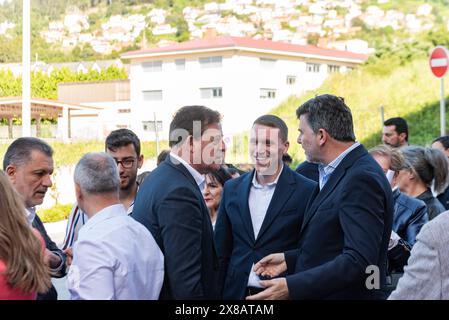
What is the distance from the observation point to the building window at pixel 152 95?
153 ft

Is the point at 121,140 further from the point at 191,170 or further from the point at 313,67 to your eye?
the point at 313,67

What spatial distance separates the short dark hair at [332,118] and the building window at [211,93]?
41.5 metres

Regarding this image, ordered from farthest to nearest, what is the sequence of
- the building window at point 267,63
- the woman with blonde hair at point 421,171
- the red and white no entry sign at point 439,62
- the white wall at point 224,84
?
the building window at point 267,63 < the white wall at point 224,84 < the red and white no entry sign at point 439,62 < the woman with blonde hair at point 421,171

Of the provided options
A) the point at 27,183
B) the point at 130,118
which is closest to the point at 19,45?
the point at 27,183

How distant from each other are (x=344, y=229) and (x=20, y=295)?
4.88 feet

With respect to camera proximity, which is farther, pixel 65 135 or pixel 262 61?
pixel 262 61

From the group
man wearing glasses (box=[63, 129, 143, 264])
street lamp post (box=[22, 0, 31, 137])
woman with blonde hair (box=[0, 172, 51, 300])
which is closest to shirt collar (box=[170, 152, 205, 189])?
woman with blonde hair (box=[0, 172, 51, 300])

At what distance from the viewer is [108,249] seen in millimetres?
2863

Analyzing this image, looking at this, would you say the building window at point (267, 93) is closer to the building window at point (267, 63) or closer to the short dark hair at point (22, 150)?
the building window at point (267, 63)

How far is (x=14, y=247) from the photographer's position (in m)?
2.55

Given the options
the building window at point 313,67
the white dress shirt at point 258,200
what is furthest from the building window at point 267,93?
the white dress shirt at point 258,200

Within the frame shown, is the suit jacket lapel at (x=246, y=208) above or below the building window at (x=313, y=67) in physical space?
below

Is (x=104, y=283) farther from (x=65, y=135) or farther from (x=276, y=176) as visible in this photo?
(x=65, y=135)

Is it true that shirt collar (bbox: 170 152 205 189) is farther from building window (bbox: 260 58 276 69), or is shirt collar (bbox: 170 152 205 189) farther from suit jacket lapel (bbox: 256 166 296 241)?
building window (bbox: 260 58 276 69)
